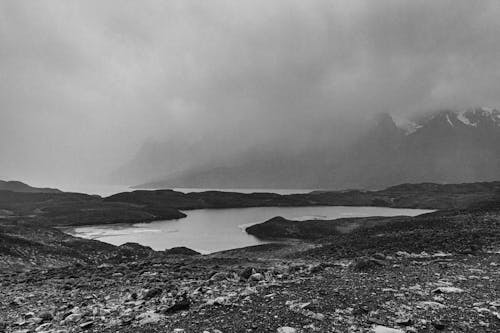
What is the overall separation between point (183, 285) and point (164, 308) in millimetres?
3695

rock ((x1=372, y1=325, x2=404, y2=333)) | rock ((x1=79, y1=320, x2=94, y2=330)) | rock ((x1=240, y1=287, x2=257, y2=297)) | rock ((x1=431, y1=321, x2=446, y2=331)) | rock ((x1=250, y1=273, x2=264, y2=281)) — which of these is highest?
rock ((x1=240, y1=287, x2=257, y2=297))

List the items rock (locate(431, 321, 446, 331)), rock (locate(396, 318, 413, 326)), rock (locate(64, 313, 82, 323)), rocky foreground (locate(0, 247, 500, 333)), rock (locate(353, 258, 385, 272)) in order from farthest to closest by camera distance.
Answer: rock (locate(353, 258, 385, 272))
rock (locate(64, 313, 82, 323))
rocky foreground (locate(0, 247, 500, 333))
rock (locate(396, 318, 413, 326))
rock (locate(431, 321, 446, 331))

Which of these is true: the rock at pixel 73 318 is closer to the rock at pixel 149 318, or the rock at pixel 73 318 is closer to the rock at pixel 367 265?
the rock at pixel 149 318

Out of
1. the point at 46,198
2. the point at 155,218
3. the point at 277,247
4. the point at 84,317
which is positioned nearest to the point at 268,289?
the point at 84,317

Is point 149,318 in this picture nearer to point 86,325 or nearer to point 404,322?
point 86,325

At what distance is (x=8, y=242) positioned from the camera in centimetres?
3391

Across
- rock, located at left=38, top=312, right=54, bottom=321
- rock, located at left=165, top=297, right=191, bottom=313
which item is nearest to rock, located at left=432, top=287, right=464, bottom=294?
rock, located at left=165, top=297, right=191, bottom=313

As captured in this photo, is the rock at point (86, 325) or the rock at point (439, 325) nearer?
the rock at point (439, 325)

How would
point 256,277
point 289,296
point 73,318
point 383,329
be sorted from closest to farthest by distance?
point 383,329, point 73,318, point 289,296, point 256,277

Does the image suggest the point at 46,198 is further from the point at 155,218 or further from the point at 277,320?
the point at 277,320

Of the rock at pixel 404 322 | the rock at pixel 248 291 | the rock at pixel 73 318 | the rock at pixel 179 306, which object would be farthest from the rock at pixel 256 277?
the rock at pixel 404 322

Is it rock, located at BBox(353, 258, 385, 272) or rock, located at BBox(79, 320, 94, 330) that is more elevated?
rock, located at BBox(353, 258, 385, 272)

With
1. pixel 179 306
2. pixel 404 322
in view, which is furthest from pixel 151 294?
pixel 404 322

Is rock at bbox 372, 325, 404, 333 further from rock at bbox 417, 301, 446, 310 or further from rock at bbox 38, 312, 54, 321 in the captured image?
rock at bbox 38, 312, 54, 321
